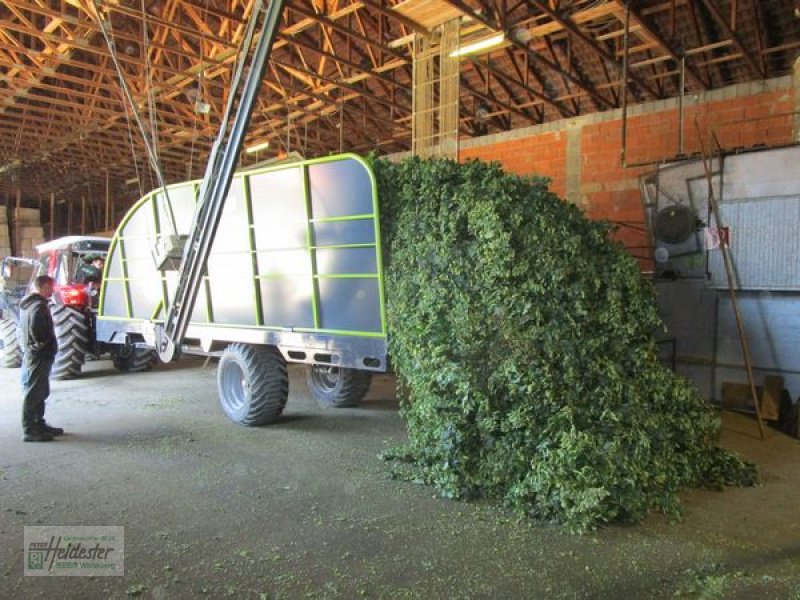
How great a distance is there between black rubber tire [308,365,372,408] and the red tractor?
3032mm

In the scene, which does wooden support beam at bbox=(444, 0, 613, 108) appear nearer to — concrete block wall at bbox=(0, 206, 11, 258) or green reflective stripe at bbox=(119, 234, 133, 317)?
green reflective stripe at bbox=(119, 234, 133, 317)

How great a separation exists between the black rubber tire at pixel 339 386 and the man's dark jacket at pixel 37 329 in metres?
3.06

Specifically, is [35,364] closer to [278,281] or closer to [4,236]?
[278,281]

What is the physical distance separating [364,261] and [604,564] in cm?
311

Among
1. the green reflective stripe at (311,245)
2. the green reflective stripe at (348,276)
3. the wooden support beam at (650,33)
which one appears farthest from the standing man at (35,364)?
the wooden support beam at (650,33)

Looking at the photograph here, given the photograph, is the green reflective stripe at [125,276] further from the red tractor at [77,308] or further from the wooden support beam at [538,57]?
the wooden support beam at [538,57]

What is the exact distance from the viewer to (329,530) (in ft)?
12.6

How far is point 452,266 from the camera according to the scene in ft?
15.5

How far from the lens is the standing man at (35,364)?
19.1ft

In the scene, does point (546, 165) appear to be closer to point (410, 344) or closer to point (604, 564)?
point (410, 344)

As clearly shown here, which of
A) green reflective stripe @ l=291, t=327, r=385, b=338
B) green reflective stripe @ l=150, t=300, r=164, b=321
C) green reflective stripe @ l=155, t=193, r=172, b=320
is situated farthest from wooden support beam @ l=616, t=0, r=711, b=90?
green reflective stripe @ l=150, t=300, r=164, b=321

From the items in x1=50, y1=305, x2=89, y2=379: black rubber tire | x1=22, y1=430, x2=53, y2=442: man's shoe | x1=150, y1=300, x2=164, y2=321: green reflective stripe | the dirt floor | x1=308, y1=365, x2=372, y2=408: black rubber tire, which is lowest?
the dirt floor

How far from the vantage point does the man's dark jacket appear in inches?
231

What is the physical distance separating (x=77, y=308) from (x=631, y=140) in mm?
11165
